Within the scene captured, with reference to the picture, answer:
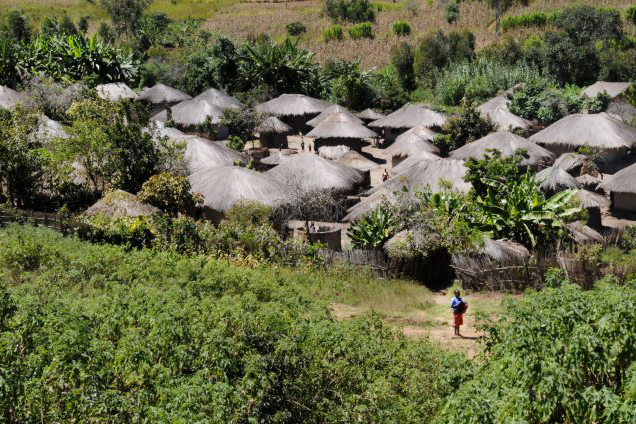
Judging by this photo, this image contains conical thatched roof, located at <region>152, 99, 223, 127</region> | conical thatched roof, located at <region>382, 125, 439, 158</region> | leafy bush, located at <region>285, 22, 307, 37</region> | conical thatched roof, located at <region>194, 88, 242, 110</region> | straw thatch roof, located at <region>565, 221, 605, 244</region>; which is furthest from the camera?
leafy bush, located at <region>285, 22, 307, 37</region>

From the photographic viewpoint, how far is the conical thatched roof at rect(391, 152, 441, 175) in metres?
23.1

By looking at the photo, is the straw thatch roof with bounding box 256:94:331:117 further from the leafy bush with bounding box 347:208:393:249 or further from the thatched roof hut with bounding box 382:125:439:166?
the leafy bush with bounding box 347:208:393:249

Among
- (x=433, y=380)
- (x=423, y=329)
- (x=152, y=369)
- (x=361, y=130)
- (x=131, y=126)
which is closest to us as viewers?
(x=152, y=369)

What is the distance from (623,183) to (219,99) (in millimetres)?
17884

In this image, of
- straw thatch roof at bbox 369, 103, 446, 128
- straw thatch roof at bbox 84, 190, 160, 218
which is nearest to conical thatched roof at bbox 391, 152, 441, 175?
straw thatch roof at bbox 369, 103, 446, 128

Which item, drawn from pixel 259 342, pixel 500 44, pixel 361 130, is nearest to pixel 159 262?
pixel 259 342

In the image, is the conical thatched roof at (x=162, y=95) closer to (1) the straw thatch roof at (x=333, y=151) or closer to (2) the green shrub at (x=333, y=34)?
(1) the straw thatch roof at (x=333, y=151)

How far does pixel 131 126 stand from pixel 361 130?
11.3 metres

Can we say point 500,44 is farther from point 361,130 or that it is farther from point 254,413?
point 254,413

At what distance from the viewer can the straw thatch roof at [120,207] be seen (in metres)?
17.9

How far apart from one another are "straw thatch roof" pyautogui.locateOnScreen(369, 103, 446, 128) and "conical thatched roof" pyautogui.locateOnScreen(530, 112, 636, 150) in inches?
190

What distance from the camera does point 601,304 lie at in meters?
6.98

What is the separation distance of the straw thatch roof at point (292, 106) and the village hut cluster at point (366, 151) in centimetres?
6

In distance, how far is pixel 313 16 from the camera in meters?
55.0
